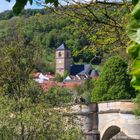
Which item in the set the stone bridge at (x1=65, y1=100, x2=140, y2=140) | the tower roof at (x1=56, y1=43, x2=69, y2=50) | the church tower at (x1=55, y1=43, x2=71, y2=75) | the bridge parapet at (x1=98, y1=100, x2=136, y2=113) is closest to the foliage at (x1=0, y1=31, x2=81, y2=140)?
the stone bridge at (x1=65, y1=100, x2=140, y2=140)

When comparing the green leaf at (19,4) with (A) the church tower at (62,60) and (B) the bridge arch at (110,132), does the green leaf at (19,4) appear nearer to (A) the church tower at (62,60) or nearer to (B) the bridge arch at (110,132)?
(B) the bridge arch at (110,132)

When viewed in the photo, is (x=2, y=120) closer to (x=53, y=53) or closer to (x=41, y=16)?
(x=41, y=16)

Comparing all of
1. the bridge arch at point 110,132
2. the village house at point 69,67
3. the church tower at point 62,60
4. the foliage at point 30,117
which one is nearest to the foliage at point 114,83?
the bridge arch at point 110,132

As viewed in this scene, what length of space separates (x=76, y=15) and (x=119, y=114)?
76.0 feet

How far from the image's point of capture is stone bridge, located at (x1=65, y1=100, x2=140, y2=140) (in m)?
28.5

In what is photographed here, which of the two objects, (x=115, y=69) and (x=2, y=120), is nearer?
(x=2, y=120)

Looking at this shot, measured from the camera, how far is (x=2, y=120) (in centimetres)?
1625

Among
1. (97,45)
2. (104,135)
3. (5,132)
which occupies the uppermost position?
(97,45)

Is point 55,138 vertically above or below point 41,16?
below

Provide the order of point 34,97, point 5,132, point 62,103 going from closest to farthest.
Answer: point 5,132, point 34,97, point 62,103

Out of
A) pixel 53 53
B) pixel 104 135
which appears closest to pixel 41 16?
pixel 104 135

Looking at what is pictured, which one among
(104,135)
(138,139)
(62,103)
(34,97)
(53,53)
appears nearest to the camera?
(34,97)

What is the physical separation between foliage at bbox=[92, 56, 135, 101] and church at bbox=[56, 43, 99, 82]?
8148 cm

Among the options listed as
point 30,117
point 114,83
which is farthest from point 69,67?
point 30,117
